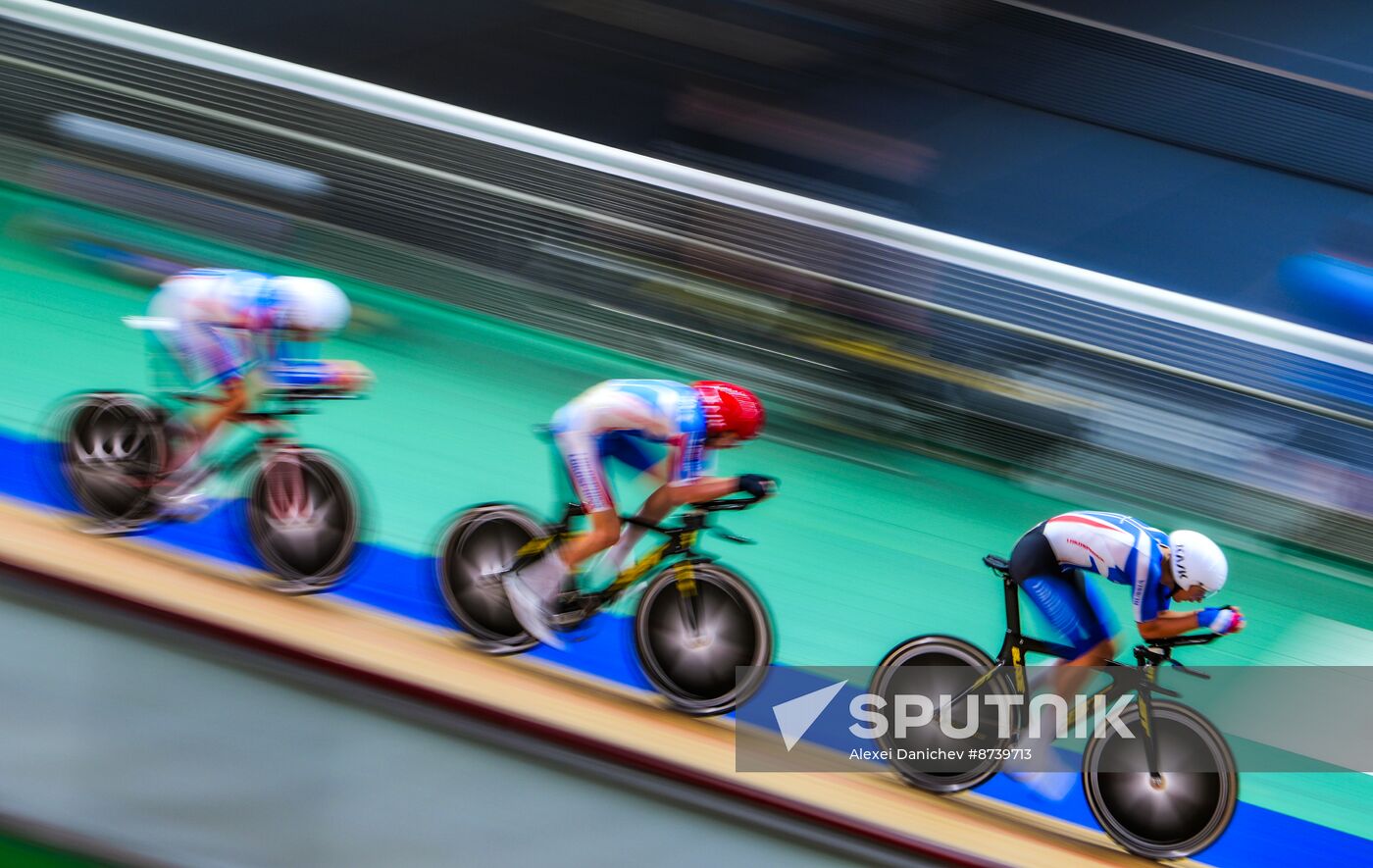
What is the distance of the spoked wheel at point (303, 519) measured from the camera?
2438 mm

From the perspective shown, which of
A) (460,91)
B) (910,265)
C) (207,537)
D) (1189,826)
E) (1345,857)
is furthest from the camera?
(460,91)

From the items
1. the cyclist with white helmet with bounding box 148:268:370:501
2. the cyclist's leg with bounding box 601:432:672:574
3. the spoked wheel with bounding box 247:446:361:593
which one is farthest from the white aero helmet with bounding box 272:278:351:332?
the cyclist's leg with bounding box 601:432:672:574

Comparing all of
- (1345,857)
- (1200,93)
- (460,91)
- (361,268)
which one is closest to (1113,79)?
(1200,93)

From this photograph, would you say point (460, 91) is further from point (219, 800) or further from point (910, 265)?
point (219, 800)

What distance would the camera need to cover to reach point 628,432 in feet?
7.50

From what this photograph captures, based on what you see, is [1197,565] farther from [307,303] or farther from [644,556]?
[307,303]

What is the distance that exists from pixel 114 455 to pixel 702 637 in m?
1.30

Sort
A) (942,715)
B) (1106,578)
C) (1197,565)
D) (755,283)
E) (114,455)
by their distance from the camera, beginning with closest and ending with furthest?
(1197,565) → (1106,578) → (942,715) → (114,455) → (755,283)

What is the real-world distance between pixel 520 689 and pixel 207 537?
82cm

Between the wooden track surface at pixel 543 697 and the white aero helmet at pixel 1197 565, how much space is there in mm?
518

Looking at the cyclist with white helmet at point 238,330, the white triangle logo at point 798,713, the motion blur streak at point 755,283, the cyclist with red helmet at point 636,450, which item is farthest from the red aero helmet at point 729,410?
the motion blur streak at point 755,283

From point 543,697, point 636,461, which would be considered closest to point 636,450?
point 636,461

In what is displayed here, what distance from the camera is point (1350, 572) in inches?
120

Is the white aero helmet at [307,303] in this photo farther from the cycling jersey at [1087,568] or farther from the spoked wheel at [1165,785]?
the spoked wheel at [1165,785]
